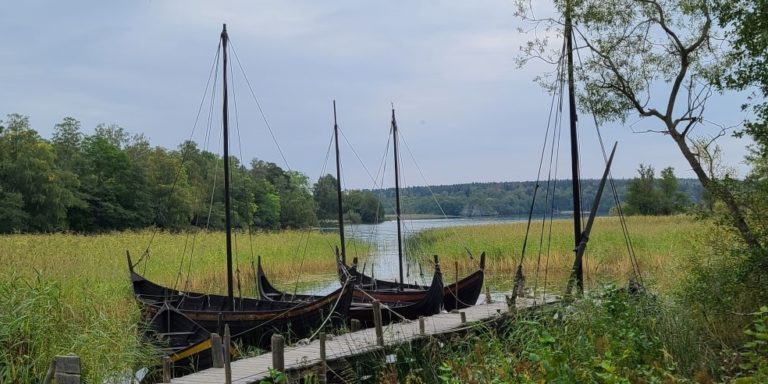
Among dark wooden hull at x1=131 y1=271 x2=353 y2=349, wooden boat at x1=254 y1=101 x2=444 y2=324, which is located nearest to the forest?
wooden boat at x1=254 y1=101 x2=444 y2=324

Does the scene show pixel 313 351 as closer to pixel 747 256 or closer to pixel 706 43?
pixel 747 256

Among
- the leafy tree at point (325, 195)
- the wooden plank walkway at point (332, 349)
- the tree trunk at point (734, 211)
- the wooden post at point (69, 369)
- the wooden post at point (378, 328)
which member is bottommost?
the wooden plank walkway at point (332, 349)

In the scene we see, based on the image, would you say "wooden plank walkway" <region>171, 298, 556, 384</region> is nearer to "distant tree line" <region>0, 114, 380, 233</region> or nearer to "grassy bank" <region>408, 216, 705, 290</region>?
"grassy bank" <region>408, 216, 705, 290</region>

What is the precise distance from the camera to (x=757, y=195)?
372 inches

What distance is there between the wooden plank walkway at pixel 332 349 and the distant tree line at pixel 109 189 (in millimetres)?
23104

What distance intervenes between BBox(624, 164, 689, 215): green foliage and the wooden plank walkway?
46.0 meters

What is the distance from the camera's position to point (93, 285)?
47.1ft

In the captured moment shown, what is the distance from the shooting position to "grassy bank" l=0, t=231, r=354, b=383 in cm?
852

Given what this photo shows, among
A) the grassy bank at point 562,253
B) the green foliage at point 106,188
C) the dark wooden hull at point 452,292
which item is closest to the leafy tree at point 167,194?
the green foliage at point 106,188

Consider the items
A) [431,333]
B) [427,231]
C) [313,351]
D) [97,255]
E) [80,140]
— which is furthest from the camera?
[80,140]

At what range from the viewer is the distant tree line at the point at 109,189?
45.0m

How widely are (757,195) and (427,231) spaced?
1179 inches

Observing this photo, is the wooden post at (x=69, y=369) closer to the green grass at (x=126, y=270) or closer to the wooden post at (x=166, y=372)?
the green grass at (x=126, y=270)

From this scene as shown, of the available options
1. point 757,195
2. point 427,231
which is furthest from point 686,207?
point 427,231
